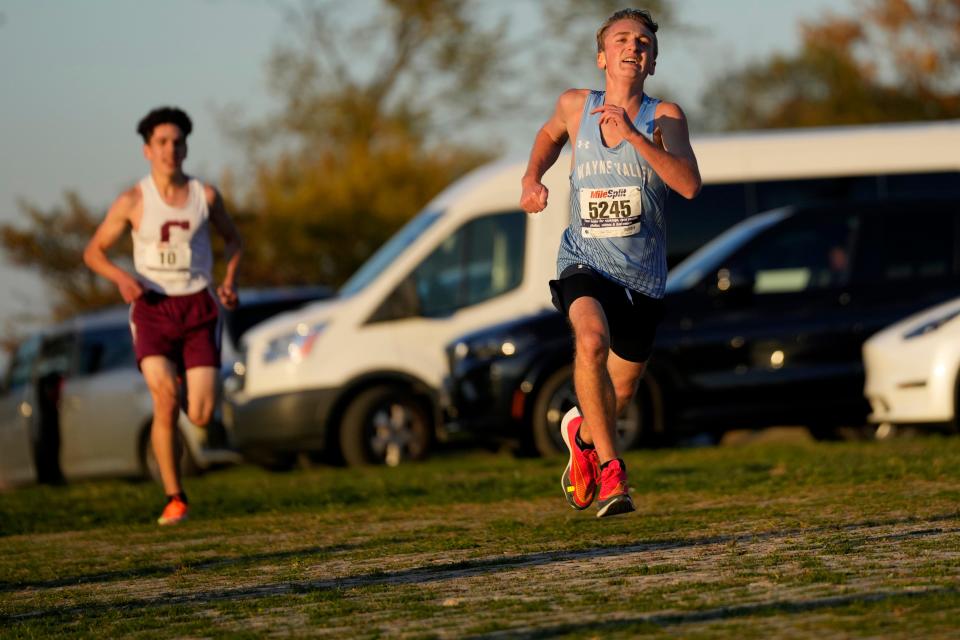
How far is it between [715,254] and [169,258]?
563 centimetres

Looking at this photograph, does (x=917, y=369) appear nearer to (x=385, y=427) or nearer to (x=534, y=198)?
(x=385, y=427)

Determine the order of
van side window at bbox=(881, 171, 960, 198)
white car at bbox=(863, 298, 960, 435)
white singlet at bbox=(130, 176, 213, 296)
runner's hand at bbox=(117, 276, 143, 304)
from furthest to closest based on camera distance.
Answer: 1. van side window at bbox=(881, 171, 960, 198)
2. white car at bbox=(863, 298, 960, 435)
3. white singlet at bbox=(130, 176, 213, 296)
4. runner's hand at bbox=(117, 276, 143, 304)

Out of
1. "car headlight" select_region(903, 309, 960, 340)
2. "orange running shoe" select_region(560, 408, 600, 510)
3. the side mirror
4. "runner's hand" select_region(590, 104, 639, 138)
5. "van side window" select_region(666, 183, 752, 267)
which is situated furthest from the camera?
"van side window" select_region(666, 183, 752, 267)

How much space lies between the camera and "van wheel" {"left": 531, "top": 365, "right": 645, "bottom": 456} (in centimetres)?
1390

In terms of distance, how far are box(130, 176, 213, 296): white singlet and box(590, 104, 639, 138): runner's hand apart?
3.14 meters

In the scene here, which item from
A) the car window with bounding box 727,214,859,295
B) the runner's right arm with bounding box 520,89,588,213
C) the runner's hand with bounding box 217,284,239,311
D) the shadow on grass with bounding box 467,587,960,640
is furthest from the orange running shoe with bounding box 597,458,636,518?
the car window with bounding box 727,214,859,295

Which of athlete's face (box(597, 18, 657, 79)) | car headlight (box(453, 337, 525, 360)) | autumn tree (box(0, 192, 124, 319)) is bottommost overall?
car headlight (box(453, 337, 525, 360))

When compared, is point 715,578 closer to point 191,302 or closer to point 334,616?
point 334,616

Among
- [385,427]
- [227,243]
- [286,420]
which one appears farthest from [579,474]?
[286,420]

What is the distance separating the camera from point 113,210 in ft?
32.4

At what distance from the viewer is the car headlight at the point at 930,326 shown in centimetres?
1323

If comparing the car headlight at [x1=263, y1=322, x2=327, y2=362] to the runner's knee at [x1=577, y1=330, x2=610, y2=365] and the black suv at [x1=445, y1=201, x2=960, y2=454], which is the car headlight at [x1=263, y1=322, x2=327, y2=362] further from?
the runner's knee at [x1=577, y1=330, x2=610, y2=365]

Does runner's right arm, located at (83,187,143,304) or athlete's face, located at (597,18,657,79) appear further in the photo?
runner's right arm, located at (83,187,143,304)

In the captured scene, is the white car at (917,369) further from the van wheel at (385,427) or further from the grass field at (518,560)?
the van wheel at (385,427)
